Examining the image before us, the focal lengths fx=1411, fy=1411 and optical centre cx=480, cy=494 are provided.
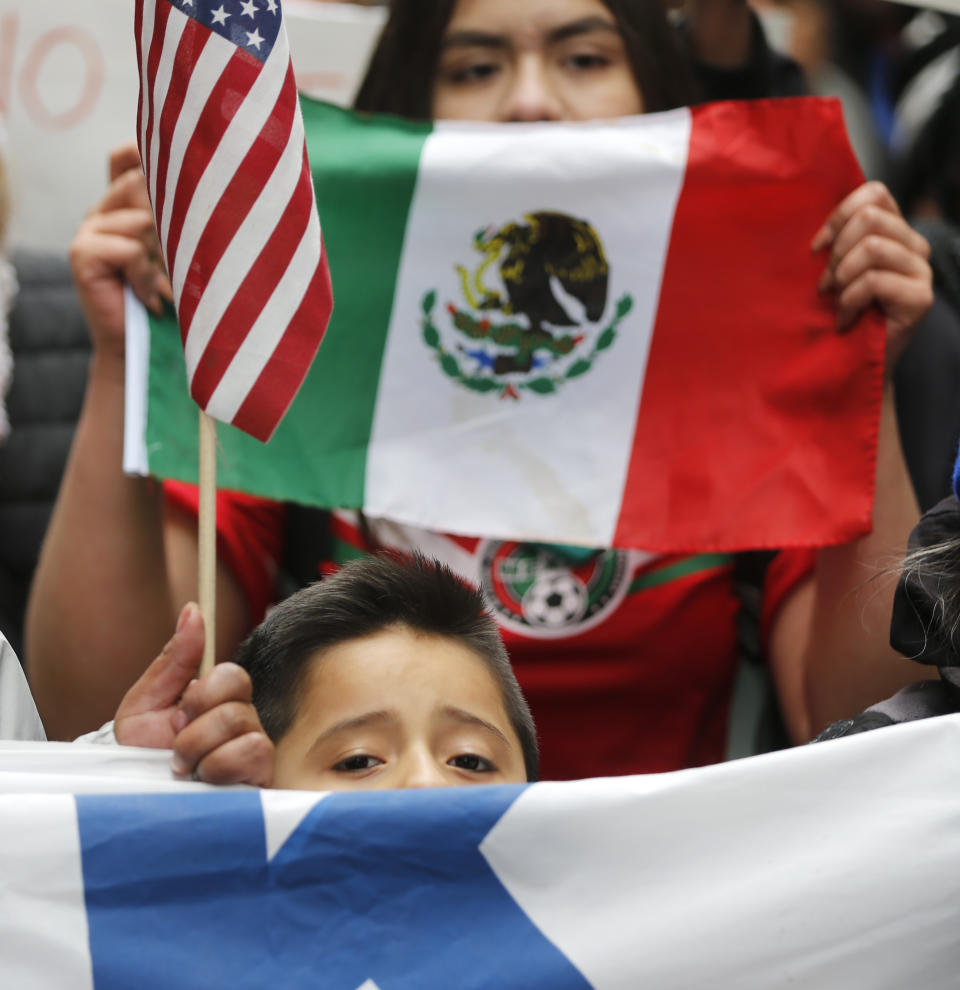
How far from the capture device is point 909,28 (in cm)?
330

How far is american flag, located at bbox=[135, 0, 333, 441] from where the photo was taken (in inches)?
46.9

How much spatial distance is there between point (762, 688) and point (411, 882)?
3.32 ft

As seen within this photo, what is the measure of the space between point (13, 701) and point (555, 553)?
79 centimetres

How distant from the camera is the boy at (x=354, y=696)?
3.69ft

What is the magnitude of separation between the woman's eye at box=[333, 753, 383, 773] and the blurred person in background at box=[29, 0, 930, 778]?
1.60 feet

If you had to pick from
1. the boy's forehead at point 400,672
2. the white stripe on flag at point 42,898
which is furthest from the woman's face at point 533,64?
the white stripe on flag at point 42,898

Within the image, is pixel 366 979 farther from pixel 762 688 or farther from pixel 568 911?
pixel 762 688

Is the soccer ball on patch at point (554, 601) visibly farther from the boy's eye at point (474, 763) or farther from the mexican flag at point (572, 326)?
the boy's eye at point (474, 763)

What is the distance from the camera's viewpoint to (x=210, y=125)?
1200mm

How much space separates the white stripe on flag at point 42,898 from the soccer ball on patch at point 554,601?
0.84m

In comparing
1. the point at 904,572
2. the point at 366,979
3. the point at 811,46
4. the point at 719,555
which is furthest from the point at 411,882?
the point at 811,46

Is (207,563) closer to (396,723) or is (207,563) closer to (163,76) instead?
(396,723)

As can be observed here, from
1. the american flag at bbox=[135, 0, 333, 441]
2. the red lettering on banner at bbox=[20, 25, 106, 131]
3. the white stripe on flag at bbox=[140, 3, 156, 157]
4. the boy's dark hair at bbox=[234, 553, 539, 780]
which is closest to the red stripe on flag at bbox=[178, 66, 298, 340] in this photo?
the american flag at bbox=[135, 0, 333, 441]

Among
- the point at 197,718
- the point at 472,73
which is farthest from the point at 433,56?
the point at 197,718
